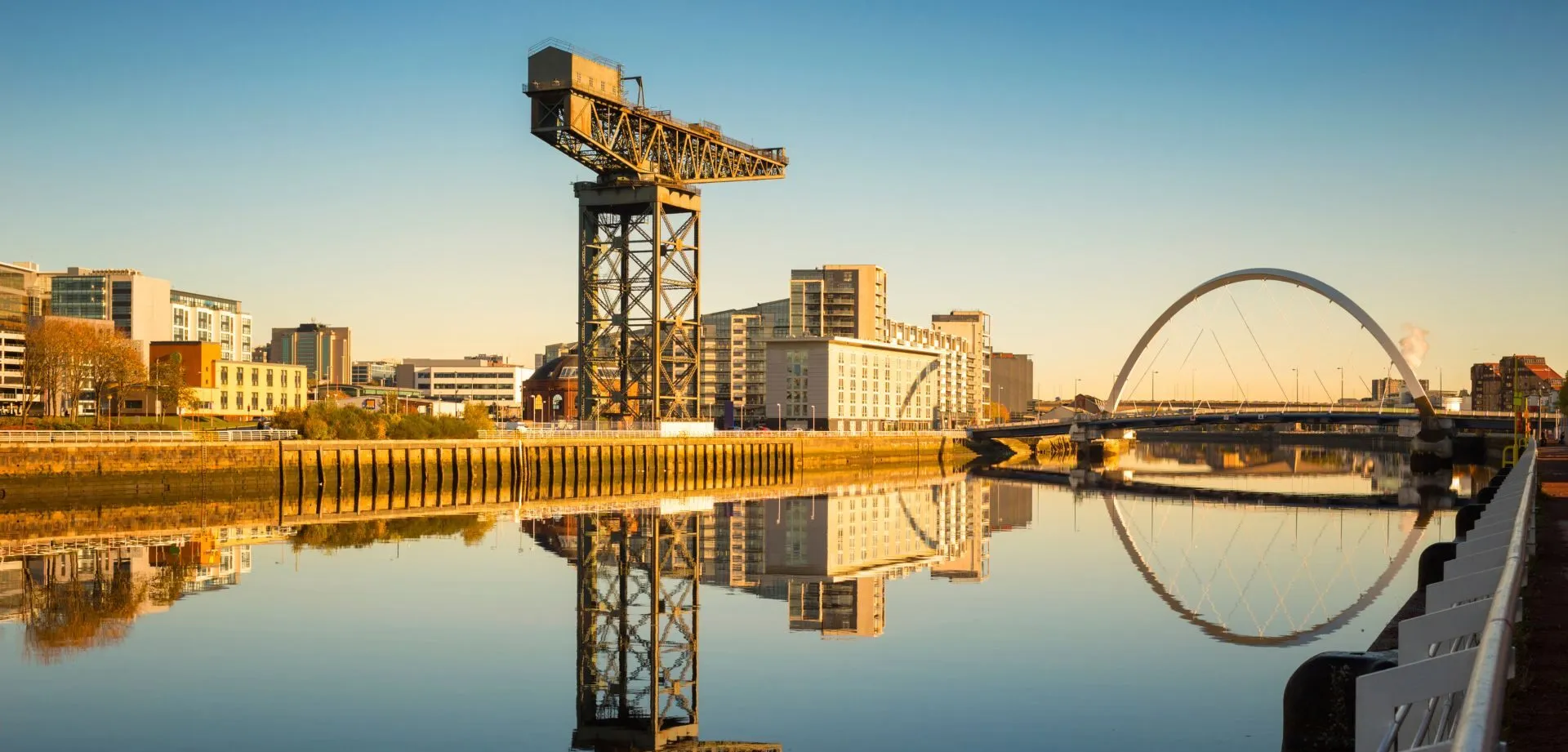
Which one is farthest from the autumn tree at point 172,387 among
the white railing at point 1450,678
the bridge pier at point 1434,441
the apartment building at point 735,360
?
the bridge pier at point 1434,441

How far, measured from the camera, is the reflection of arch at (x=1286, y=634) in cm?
2397

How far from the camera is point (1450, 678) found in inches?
245

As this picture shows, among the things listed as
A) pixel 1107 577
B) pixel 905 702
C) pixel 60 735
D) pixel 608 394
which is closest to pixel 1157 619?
pixel 1107 577

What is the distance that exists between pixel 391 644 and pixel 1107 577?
18.8 m

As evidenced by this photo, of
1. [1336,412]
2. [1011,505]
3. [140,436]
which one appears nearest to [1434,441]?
[1336,412]

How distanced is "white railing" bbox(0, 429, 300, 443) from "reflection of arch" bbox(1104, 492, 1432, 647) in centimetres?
4034

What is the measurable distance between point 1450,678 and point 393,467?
62.6 m

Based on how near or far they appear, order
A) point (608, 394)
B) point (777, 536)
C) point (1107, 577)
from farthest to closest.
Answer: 1. point (608, 394)
2. point (777, 536)
3. point (1107, 577)

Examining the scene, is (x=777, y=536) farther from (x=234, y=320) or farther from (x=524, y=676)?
(x=234, y=320)

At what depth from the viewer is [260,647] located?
22312 millimetres

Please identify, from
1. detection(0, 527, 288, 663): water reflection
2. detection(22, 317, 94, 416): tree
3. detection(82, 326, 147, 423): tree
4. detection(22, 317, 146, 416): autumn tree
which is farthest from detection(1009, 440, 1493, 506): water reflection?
detection(22, 317, 94, 416): tree

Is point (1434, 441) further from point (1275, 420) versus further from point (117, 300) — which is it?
point (117, 300)

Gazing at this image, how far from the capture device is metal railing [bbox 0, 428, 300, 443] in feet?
170

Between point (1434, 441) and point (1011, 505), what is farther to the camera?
point (1434, 441)
